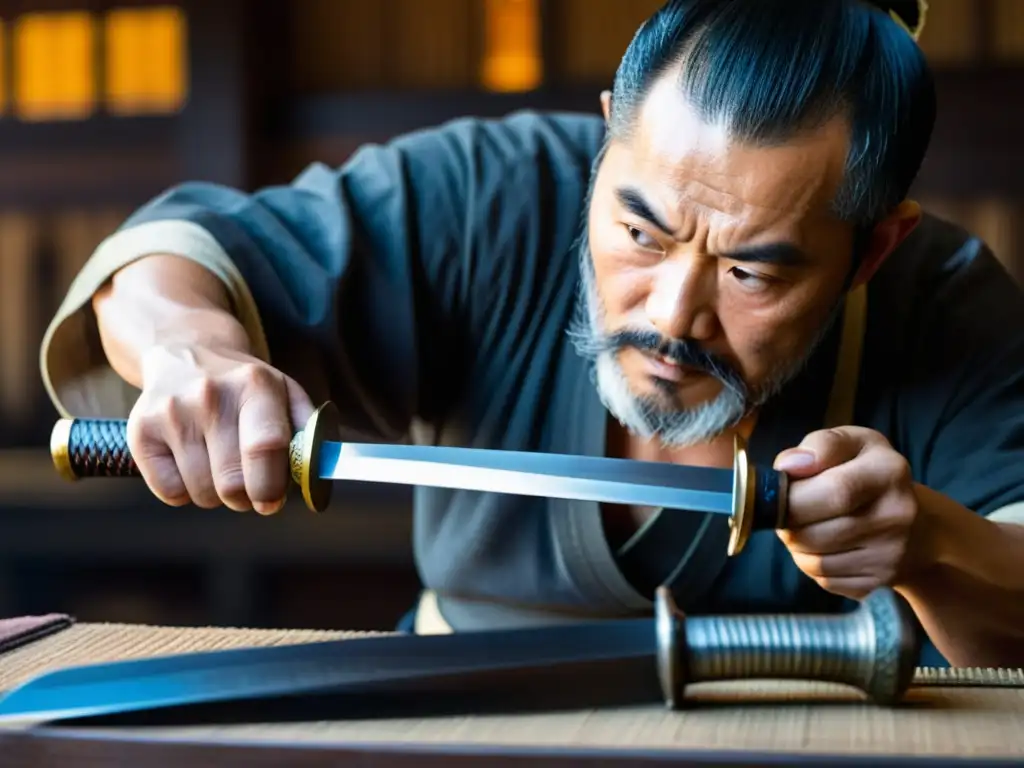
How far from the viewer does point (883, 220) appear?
0.92 m

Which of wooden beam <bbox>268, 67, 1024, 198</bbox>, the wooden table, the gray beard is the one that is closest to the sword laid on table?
the wooden table

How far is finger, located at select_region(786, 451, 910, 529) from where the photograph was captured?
76 cm

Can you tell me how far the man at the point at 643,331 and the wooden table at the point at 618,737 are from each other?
14cm

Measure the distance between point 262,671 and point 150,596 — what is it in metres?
1.94

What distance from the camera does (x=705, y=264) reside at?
2.80 ft

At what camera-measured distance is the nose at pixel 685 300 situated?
2.81 ft

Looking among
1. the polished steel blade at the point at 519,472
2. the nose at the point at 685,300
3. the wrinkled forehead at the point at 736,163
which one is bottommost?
the polished steel blade at the point at 519,472

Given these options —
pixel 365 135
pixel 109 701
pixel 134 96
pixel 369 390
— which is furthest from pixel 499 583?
pixel 134 96

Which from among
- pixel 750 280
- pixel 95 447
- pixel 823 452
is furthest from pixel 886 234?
pixel 95 447

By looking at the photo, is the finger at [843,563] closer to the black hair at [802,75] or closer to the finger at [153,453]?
the black hair at [802,75]

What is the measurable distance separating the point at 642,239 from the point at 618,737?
0.39 m

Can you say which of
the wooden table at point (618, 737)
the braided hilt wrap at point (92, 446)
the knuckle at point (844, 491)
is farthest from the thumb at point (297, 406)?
the knuckle at point (844, 491)

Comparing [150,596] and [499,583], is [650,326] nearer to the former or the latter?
[499,583]

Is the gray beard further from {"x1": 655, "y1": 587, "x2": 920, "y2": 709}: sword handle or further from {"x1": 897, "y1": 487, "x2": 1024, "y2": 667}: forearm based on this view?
{"x1": 655, "y1": 587, "x2": 920, "y2": 709}: sword handle
